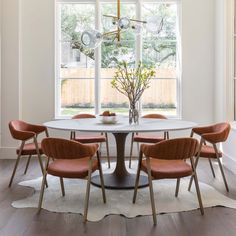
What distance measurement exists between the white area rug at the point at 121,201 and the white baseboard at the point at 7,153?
188cm

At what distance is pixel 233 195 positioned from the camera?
3840mm

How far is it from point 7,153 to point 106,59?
2.32 meters

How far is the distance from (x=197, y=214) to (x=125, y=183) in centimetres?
107

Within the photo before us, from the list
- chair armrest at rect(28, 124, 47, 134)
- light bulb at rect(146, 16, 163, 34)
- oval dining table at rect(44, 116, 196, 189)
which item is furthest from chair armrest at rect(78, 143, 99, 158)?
light bulb at rect(146, 16, 163, 34)

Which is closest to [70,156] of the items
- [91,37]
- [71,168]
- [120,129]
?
[71,168]

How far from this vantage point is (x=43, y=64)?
5980 millimetres

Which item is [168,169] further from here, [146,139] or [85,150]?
[146,139]

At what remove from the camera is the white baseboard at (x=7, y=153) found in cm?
588

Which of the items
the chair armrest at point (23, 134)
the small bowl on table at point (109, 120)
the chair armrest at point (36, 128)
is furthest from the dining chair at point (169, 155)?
the chair armrest at point (36, 128)

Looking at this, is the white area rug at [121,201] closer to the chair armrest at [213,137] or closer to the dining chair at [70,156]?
the dining chair at [70,156]

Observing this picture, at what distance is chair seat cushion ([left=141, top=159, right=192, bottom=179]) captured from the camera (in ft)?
10.3

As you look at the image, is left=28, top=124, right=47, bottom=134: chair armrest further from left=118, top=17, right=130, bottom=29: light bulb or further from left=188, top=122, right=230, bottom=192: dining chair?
left=188, top=122, right=230, bottom=192: dining chair

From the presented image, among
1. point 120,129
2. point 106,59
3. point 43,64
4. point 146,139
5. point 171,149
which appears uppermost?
point 106,59

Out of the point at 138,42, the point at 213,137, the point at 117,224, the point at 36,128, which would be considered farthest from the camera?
the point at 138,42
